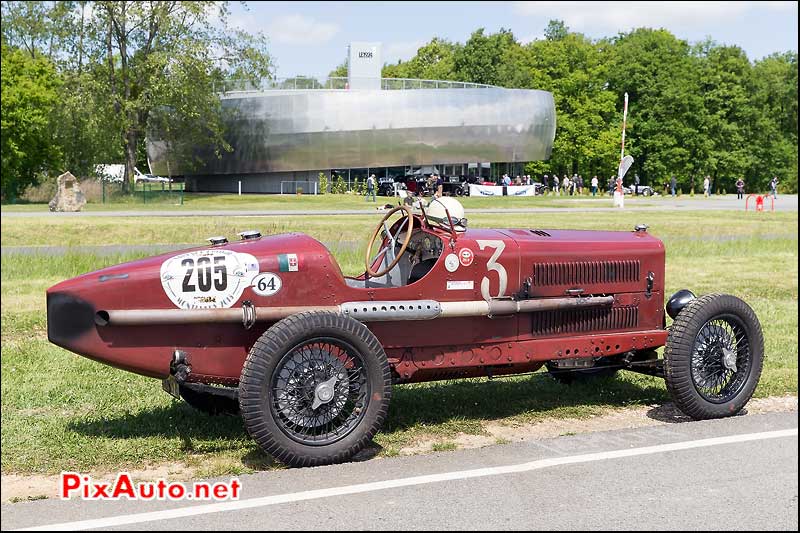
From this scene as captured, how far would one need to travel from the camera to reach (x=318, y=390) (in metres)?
5.37

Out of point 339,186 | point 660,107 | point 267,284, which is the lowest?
point 267,284

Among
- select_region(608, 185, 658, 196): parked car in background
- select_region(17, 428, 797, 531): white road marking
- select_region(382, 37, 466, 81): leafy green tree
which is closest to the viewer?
select_region(17, 428, 797, 531): white road marking

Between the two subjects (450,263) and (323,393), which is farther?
(450,263)

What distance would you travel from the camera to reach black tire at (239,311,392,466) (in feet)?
17.0

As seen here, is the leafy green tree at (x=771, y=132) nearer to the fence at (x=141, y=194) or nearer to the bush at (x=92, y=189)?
the fence at (x=141, y=194)

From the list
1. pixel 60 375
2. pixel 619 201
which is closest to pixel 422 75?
pixel 619 201

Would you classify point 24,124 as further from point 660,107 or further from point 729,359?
point 729,359

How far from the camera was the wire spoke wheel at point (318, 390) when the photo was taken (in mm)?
5316

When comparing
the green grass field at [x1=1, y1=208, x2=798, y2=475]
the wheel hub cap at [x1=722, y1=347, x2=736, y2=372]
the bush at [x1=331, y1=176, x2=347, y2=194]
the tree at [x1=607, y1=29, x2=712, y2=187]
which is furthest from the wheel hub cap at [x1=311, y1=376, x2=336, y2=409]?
the tree at [x1=607, y1=29, x2=712, y2=187]

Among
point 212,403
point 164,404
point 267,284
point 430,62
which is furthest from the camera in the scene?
point 430,62

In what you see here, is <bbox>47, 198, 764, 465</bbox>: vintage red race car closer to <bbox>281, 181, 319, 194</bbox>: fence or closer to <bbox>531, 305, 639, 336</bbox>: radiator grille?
<bbox>531, 305, 639, 336</bbox>: radiator grille

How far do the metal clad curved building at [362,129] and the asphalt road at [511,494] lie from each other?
48.9 metres

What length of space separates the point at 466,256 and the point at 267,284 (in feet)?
4.64

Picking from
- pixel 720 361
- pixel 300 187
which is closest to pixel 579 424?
pixel 720 361
